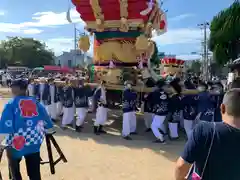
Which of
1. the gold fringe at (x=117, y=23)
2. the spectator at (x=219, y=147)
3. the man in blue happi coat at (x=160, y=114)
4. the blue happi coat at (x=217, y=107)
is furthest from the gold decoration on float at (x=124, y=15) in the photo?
the spectator at (x=219, y=147)

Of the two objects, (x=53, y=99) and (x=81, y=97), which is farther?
(x=53, y=99)

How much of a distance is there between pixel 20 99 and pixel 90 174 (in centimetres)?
187

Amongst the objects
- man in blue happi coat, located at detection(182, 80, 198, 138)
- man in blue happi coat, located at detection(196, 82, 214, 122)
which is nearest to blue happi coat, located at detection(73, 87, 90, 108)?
man in blue happi coat, located at detection(182, 80, 198, 138)

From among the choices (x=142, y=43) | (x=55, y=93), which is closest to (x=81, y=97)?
(x=55, y=93)

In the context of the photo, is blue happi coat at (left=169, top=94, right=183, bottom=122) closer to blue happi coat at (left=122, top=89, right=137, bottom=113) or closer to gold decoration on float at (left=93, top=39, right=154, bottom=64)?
blue happi coat at (left=122, top=89, right=137, bottom=113)

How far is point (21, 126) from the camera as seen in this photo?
10.9 feet

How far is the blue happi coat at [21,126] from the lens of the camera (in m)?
3.29

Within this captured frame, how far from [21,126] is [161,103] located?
4044 mm

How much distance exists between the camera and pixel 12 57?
5166 cm

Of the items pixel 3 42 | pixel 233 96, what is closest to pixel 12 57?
pixel 3 42

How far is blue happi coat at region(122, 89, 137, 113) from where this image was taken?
23.4 ft

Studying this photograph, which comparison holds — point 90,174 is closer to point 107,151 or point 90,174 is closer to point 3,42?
point 107,151

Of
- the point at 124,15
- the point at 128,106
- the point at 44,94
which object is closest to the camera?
the point at 128,106

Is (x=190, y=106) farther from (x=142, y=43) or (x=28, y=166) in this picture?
(x=28, y=166)
